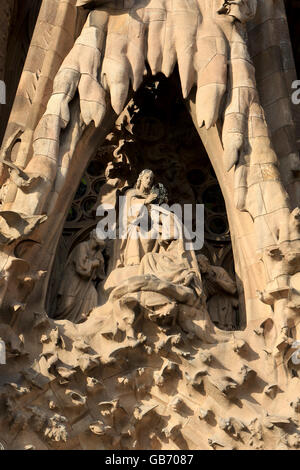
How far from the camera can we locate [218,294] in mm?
9922

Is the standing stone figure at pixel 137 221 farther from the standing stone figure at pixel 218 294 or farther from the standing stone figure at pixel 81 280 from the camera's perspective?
the standing stone figure at pixel 218 294

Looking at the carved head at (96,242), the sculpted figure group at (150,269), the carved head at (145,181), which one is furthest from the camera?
the carved head at (145,181)

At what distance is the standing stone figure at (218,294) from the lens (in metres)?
9.84

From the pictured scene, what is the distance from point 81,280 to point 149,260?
1.97 ft

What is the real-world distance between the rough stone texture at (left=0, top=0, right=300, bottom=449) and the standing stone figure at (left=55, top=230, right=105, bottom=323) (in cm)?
2

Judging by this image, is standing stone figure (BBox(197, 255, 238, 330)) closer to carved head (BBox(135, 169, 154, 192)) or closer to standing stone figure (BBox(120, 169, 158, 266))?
standing stone figure (BBox(120, 169, 158, 266))

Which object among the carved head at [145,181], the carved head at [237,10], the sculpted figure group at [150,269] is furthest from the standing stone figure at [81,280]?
the carved head at [237,10]

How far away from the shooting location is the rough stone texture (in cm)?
880

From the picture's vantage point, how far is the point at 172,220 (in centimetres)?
989

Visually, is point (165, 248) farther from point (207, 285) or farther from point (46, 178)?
point (46, 178)

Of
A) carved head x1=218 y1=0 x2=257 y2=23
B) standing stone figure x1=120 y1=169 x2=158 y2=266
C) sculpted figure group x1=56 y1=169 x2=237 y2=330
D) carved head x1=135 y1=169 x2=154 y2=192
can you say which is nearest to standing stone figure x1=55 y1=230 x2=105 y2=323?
sculpted figure group x1=56 y1=169 x2=237 y2=330

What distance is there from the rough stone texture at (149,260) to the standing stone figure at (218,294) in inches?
0.5

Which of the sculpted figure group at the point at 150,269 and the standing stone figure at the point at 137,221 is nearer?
the sculpted figure group at the point at 150,269

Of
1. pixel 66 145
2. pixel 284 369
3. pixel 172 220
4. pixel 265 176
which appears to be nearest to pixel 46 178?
pixel 66 145
